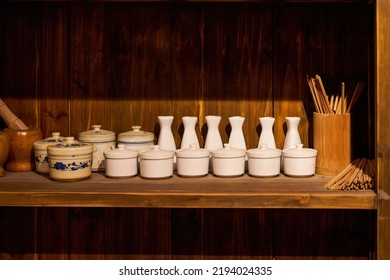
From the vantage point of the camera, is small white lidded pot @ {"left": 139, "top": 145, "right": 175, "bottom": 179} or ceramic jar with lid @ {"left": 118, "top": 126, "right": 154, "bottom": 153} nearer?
small white lidded pot @ {"left": 139, "top": 145, "right": 175, "bottom": 179}

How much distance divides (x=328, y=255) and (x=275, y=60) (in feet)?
2.04

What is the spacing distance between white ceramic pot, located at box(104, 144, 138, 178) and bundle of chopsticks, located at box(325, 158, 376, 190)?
20.0 inches

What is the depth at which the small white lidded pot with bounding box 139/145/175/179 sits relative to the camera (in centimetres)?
139

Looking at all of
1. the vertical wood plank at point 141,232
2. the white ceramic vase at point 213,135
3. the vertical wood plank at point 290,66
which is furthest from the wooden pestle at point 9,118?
the vertical wood plank at point 290,66

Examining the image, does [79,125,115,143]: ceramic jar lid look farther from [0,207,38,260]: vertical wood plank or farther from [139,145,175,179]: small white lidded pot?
[0,207,38,260]: vertical wood plank

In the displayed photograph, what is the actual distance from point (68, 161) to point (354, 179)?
0.72 metres

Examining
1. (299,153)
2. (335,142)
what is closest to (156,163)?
(299,153)

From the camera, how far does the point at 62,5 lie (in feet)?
5.29

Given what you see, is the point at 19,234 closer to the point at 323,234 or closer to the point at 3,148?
the point at 3,148

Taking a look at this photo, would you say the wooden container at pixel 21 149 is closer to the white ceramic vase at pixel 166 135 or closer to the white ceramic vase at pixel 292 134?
the white ceramic vase at pixel 166 135

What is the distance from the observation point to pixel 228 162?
55.8 inches

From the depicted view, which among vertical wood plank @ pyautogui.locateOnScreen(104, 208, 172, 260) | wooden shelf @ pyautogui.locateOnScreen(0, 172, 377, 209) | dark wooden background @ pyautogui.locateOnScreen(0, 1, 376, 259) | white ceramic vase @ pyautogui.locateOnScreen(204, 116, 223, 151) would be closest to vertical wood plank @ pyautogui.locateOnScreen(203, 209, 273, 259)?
dark wooden background @ pyautogui.locateOnScreen(0, 1, 376, 259)

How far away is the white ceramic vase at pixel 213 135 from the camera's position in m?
1.54
